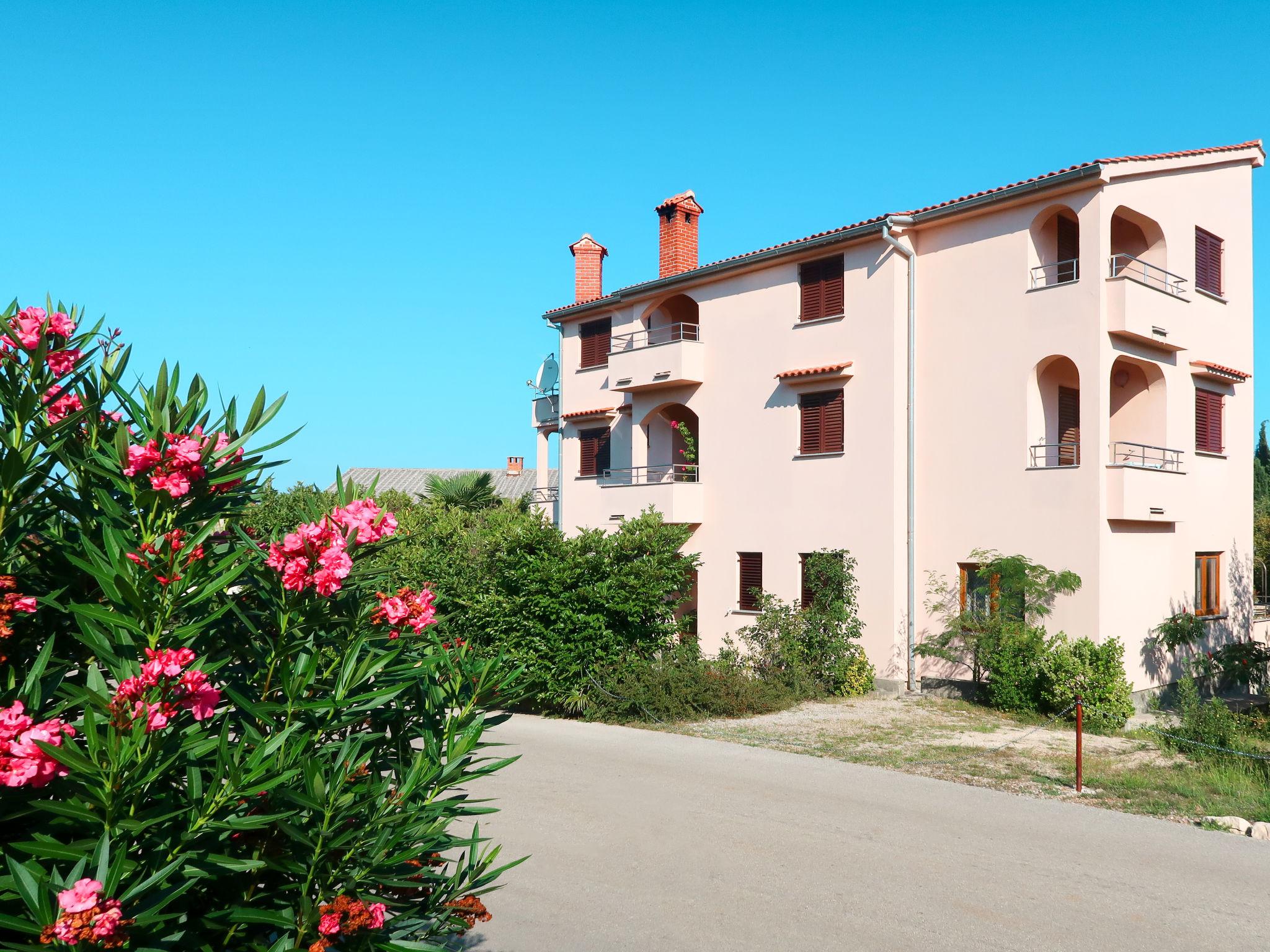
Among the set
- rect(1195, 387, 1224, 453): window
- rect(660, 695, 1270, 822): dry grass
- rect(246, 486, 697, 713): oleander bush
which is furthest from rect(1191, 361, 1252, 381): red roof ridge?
rect(246, 486, 697, 713): oleander bush

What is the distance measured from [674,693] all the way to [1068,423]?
9478 mm

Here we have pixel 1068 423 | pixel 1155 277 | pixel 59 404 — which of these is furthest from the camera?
pixel 1068 423

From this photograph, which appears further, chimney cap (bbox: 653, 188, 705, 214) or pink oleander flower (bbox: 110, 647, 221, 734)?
A: chimney cap (bbox: 653, 188, 705, 214)

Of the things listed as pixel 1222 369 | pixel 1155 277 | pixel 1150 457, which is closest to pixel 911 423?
pixel 1150 457

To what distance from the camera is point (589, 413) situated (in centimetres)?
2692

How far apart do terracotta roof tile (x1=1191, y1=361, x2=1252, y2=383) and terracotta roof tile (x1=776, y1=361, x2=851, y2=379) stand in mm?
6597

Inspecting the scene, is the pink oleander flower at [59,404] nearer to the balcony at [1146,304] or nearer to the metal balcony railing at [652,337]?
the balcony at [1146,304]

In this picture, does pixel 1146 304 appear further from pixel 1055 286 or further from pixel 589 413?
pixel 589 413

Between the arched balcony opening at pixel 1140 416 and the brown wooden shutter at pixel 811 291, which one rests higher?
the brown wooden shutter at pixel 811 291

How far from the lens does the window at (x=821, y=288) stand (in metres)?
21.2

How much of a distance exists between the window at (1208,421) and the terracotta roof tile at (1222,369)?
1.74ft

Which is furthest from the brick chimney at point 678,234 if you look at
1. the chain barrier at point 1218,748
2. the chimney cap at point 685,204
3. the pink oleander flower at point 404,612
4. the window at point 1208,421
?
the pink oleander flower at point 404,612

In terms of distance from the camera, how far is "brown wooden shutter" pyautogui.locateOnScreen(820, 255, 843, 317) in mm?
21172

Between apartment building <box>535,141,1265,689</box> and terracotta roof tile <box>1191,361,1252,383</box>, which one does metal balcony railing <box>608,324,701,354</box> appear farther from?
terracotta roof tile <box>1191,361,1252,383</box>
